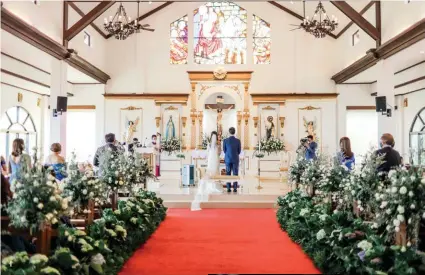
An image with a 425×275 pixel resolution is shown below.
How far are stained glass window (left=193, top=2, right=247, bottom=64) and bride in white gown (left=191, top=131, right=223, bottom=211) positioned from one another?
17.5ft

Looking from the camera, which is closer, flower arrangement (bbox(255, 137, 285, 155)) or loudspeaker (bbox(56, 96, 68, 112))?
loudspeaker (bbox(56, 96, 68, 112))

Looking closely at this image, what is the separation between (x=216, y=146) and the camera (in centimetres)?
1227

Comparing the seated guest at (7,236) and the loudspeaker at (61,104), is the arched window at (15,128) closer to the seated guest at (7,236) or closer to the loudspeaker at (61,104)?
the loudspeaker at (61,104)

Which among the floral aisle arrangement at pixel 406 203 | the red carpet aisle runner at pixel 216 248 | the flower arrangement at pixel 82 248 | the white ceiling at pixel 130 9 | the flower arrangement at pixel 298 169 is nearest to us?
the floral aisle arrangement at pixel 406 203

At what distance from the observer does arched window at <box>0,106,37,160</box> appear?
12.5 meters

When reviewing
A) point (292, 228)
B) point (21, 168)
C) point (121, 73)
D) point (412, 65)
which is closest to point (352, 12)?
point (412, 65)

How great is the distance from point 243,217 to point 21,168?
575cm

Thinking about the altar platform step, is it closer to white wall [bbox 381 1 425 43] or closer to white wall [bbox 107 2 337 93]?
white wall [bbox 381 1 425 43]

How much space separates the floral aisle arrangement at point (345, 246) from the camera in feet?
12.1

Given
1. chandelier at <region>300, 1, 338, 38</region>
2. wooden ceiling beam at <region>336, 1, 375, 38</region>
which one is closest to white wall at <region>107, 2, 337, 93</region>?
wooden ceiling beam at <region>336, 1, 375, 38</region>

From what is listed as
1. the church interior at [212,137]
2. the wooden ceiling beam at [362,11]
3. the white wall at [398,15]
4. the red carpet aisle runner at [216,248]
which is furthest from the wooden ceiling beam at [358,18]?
the red carpet aisle runner at [216,248]

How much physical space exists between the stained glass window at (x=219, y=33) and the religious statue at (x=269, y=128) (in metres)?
2.48

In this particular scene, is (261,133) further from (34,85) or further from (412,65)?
(34,85)

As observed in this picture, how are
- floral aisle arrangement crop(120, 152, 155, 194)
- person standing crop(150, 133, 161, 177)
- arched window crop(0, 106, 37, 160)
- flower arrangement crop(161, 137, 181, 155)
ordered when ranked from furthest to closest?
flower arrangement crop(161, 137, 181, 155), person standing crop(150, 133, 161, 177), arched window crop(0, 106, 37, 160), floral aisle arrangement crop(120, 152, 155, 194)
